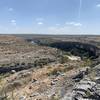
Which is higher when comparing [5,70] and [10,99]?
[10,99]

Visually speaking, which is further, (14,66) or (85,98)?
(14,66)

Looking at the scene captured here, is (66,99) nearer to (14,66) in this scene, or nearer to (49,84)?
(49,84)

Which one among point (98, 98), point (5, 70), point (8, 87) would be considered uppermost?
point (98, 98)

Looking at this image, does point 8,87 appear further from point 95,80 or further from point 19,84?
point 95,80

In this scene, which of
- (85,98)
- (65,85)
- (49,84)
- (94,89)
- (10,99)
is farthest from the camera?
(49,84)

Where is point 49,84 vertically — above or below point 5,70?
above

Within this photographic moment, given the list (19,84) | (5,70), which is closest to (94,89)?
(19,84)

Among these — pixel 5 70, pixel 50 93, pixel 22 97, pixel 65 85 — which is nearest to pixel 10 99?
pixel 22 97

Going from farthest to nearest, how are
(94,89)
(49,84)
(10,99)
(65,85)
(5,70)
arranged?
1. (5,70)
2. (49,84)
3. (65,85)
4. (10,99)
5. (94,89)

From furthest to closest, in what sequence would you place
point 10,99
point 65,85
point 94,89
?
point 65,85 → point 10,99 → point 94,89
